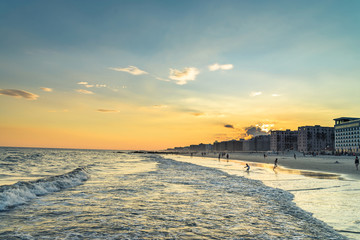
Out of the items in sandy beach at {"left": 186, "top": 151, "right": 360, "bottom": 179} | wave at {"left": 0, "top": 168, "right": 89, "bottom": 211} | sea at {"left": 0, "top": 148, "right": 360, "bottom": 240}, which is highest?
sea at {"left": 0, "top": 148, "right": 360, "bottom": 240}

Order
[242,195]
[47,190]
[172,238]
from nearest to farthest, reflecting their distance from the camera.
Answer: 1. [172,238]
2. [242,195]
3. [47,190]

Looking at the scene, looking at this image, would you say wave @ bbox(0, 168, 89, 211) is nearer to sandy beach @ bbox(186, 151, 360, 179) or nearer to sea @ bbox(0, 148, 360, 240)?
sea @ bbox(0, 148, 360, 240)

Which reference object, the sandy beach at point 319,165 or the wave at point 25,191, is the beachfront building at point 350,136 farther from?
the wave at point 25,191

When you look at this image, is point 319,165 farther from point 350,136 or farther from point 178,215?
point 350,136

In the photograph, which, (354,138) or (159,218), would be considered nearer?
(159,218)

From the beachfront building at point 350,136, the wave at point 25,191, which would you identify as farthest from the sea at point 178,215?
the beachfront building at point 350,136

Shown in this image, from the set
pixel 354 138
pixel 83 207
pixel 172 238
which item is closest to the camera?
pixel 172 238

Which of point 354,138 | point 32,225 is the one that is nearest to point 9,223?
point 32,225

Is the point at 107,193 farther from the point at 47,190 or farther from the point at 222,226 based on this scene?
the point at 222,226

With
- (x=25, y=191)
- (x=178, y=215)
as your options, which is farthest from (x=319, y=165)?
(x=25, y=191)

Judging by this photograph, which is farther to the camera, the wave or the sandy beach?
the sandy beach

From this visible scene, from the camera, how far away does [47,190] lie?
19.3 metres

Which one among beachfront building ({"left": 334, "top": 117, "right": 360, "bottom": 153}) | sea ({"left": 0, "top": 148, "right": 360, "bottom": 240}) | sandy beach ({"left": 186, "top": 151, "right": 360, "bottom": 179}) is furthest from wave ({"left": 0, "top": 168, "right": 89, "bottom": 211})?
beachfront building ({"left": 334, "top": 117, "right": 360, "bottom": 153})

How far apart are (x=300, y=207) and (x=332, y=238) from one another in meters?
4.99
